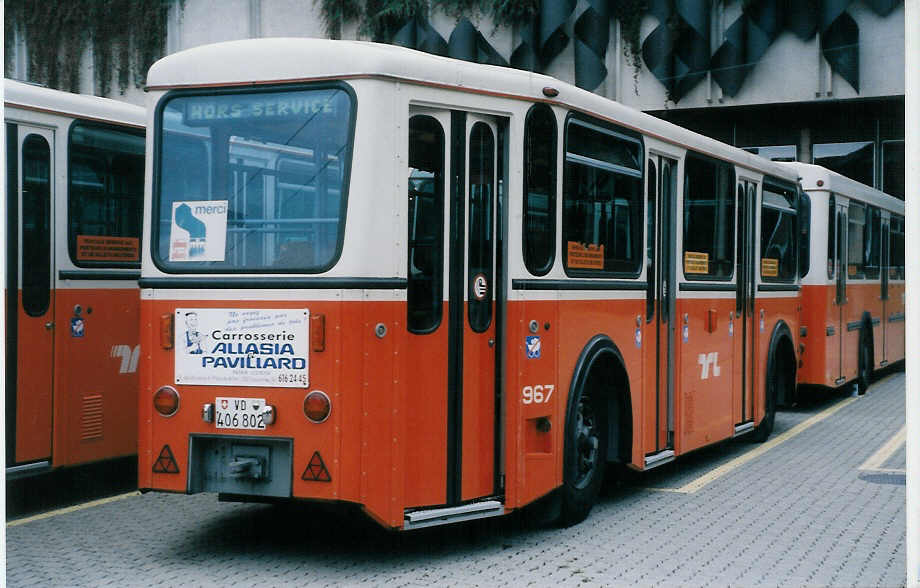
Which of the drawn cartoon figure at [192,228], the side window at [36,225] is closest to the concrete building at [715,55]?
the side window at [36,225]

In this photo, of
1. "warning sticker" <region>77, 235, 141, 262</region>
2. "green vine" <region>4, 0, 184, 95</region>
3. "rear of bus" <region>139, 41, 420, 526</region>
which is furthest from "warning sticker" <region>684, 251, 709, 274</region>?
"green vine" <region>4, 0, 184, 95</region>

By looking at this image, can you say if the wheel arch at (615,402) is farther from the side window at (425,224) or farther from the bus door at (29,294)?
the bus door at (29,294)

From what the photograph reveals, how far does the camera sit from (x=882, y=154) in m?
24.4

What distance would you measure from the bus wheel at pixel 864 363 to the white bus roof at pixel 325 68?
36.8ft

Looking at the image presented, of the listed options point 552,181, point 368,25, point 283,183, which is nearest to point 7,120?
point 283,183

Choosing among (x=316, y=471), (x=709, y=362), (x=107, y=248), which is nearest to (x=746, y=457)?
(x=709, y=362)

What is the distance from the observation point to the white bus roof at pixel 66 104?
829cm

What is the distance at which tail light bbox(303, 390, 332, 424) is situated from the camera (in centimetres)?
632

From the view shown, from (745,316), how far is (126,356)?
231 inches

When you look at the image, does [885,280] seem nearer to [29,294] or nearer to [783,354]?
[783,354]

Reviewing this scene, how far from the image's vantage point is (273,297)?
6.45 metres

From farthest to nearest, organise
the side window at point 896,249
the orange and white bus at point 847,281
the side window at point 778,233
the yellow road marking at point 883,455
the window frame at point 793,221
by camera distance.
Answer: the side window at point 896,249
the orange and white bus at point 847,281
the side window at point 778,233
the window frame at point 793,221
the yellow road marking at point 883,455

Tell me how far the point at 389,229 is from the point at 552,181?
1474 mm
